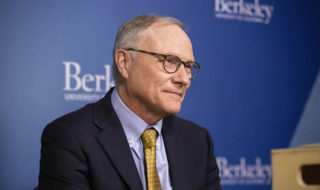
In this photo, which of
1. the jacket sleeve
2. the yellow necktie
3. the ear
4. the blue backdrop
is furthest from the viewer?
the blue backdrop


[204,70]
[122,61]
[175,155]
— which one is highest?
[122,61]

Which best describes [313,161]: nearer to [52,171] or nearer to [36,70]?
[52,171]

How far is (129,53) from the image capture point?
6.89 feet

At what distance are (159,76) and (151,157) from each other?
388 mm

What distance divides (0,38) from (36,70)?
0.29 m

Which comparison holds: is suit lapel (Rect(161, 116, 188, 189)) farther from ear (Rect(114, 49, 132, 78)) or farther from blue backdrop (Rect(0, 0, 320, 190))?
blue backdrop (Rect(0, 0, 320, 190))

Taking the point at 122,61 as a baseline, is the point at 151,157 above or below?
below

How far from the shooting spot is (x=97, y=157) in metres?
1.84

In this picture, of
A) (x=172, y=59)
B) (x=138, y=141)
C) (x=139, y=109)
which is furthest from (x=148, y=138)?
(x=172, y=59)

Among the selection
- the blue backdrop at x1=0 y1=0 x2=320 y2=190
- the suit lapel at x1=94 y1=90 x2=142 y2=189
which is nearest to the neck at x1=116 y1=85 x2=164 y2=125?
the suit lapel at x1=94 y1=90 x2=142 y2=189

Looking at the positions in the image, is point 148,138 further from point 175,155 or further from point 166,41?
point 166,41

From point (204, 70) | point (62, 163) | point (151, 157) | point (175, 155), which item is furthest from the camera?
point (204, 70)

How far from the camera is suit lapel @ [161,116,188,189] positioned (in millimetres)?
1984

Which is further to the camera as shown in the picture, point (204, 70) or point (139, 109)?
point (204, 70)
